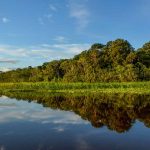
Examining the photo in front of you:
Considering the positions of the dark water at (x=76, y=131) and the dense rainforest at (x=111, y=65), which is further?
the dense rainforest at (x=111, y=65)

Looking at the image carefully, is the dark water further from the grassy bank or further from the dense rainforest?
the dense rainforest

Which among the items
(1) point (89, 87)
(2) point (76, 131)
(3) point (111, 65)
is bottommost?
(2) point (76, 131)

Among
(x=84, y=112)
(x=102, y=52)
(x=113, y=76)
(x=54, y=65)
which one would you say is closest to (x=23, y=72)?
(x=54, y=65)

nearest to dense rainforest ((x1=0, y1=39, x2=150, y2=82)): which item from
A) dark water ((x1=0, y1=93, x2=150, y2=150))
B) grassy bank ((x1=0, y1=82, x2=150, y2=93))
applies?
grassy bank ((x1=0, y1=82, x2=150, y2=93))

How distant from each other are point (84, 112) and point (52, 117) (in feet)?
10.0

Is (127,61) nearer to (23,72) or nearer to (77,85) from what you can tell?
(77,85)

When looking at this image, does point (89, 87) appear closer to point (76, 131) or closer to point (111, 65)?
point (111, 65)

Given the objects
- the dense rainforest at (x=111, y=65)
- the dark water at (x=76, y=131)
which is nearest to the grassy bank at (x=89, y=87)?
the dense rainforest at (x=111, y=65)

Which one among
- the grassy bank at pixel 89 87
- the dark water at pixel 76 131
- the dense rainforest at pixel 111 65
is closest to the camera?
the dark water at pixel 76 131

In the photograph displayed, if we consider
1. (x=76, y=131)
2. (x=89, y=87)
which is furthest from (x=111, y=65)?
(x=76, y=131)

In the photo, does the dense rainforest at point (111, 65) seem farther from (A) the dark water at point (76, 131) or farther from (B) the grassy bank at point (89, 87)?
(A) the dark water at point (76, 131)

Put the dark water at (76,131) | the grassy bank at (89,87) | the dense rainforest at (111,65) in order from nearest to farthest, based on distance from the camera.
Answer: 1. the dark water at (76,131)
2. the grassy bank at (89,87)
3. the dense rainforest at (111,65)

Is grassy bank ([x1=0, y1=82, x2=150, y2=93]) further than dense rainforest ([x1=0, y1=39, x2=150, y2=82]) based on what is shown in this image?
No

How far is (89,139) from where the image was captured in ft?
45.1
